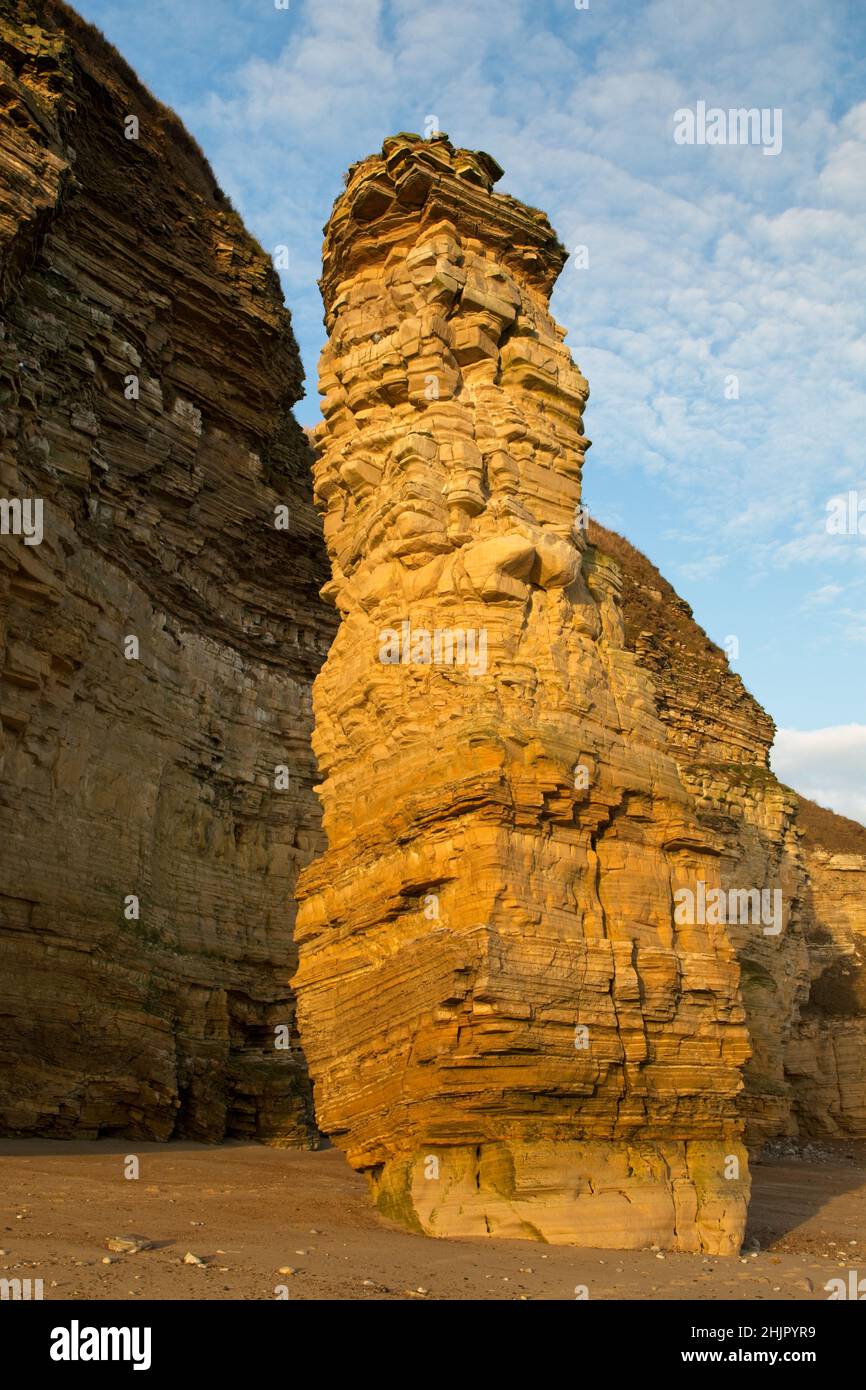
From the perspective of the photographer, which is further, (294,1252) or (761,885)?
(761,885)

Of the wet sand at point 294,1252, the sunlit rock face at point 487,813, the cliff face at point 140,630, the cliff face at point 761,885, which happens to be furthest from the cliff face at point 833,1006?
the sunlit rock face at point 487,813

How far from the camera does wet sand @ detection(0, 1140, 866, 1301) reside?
5621 millimetres

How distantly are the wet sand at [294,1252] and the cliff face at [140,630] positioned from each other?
15.3ft

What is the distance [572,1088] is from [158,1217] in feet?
9.96

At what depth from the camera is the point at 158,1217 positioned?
7.91 metres

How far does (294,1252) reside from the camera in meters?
6.76

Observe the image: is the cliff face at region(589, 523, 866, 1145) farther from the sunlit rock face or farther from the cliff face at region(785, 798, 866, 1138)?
the sunlit rock face

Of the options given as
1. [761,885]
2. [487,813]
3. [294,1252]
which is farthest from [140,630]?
[761,885]

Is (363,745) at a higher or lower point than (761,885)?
higher

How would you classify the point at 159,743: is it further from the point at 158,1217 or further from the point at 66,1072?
the point at 158,1217

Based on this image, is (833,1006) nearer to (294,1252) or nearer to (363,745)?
(363,745)

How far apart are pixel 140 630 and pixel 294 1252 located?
14076 mm

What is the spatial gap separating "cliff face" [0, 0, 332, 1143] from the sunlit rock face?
6.68m

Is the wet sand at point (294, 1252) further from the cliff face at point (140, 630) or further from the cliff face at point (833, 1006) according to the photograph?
the cliff face at point (833, 1006)
